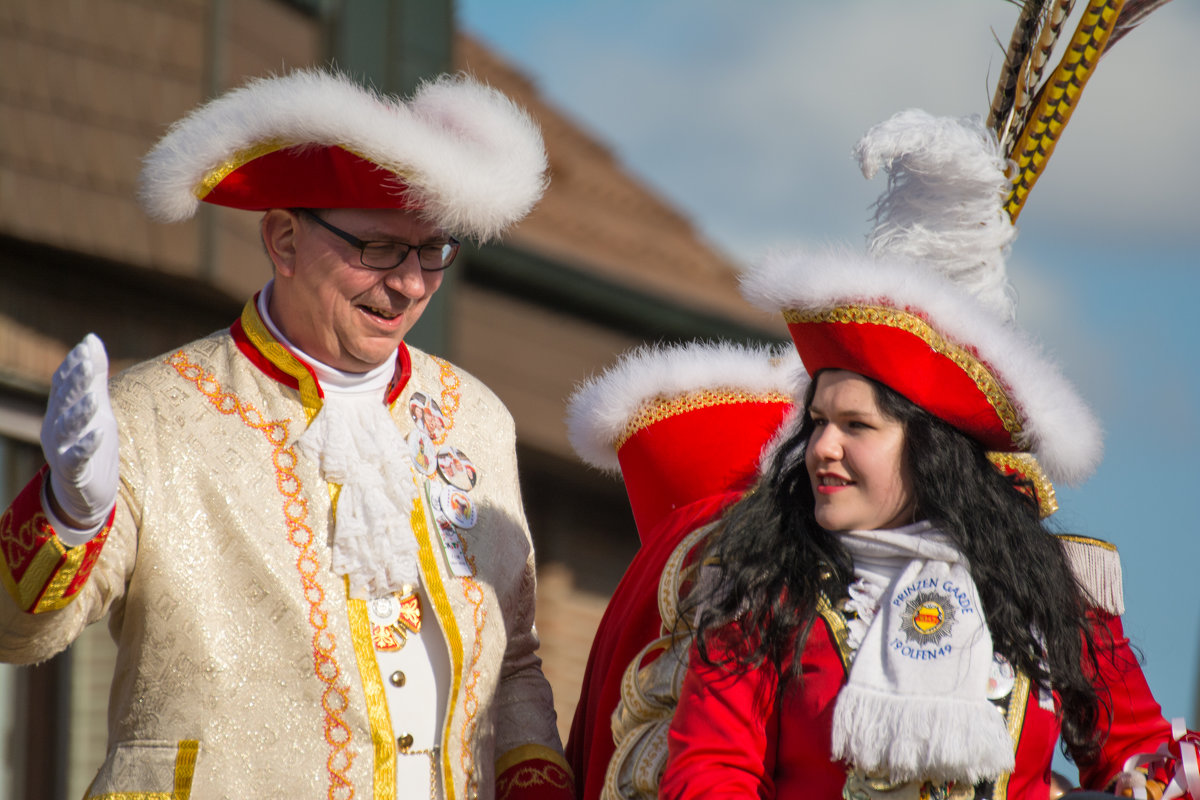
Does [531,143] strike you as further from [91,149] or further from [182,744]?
[91,149]

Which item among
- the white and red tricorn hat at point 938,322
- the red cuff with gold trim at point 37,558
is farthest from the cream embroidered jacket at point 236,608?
the white and red tricorn hat at point 938,322

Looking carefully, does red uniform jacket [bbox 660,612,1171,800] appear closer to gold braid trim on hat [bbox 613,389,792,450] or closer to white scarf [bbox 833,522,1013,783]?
white scarf [bbox 833,522,1013,783]

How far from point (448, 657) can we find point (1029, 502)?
1.15m

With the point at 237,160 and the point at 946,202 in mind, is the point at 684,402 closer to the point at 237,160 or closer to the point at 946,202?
the point at 946,202

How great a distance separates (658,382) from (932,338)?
0.87m

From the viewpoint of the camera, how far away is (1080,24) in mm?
3477

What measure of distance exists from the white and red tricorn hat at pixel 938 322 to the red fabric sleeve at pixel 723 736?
0.58 meters

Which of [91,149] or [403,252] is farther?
[91,149]

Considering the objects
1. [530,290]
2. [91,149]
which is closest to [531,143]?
[91,149]

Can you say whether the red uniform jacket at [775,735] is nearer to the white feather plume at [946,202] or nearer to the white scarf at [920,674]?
the white scarf at [920,674]

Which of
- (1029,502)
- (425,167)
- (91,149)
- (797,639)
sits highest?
(91,149)

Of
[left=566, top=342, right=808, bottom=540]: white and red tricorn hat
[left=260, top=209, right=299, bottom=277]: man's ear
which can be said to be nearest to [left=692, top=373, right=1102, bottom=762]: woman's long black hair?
[left=566, top=342, right=808, bottom=540]: white and red tricorn hat

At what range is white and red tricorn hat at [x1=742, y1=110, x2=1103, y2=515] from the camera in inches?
114

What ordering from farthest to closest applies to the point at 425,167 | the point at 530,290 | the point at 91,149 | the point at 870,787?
1. the point at 530,290
2. the point at 91,149
3. the point at 425,167
4. the point at 870,787
